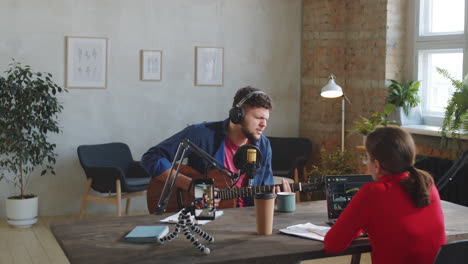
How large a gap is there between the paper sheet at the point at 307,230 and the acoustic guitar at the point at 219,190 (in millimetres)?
292

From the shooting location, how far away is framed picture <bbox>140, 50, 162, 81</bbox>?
21.7ft

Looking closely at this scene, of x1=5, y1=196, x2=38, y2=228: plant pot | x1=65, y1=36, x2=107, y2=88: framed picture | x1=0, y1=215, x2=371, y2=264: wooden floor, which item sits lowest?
x1=0, y1=215, x2=371, y2=264: wooden floor

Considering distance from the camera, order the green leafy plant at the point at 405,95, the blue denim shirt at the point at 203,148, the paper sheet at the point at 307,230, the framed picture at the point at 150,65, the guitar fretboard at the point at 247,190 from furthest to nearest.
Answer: the framed picture at the point at 150,65, the green leafy plant at the point at 405,95, the blue denim shirt at the point at 203,148, the guitar fretboard at the point at 247,190, the paper sheet at the point at 307,230

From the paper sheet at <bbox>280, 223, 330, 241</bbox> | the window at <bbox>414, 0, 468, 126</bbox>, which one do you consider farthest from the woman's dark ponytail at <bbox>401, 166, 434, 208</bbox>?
the window at <bbox>414, 0, 468, 126</bbox>

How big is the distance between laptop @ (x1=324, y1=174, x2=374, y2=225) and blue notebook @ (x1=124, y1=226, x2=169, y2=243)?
0.79 metres

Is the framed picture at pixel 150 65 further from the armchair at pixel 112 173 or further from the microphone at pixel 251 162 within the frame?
the microphone at pixel 251 162

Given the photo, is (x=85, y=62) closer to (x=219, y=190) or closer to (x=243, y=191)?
(x=219, y=190)

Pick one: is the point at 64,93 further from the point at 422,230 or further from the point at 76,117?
the point at 422,230

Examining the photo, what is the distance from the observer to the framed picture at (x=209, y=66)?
6.86 m

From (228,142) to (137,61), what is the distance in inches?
129

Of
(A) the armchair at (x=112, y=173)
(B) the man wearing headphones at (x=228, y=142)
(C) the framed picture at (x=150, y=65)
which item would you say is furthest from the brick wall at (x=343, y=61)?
(B) the man wearing headphones at (x=228, y=142)

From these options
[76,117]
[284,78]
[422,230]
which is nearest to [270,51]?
[284,78]

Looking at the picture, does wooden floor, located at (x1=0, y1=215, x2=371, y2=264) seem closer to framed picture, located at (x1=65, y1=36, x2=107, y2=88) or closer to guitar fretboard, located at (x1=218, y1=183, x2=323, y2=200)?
framed picture, located at (x1=65, y1=36, x2=107, y2=88)

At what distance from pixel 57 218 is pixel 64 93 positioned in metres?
1.32
